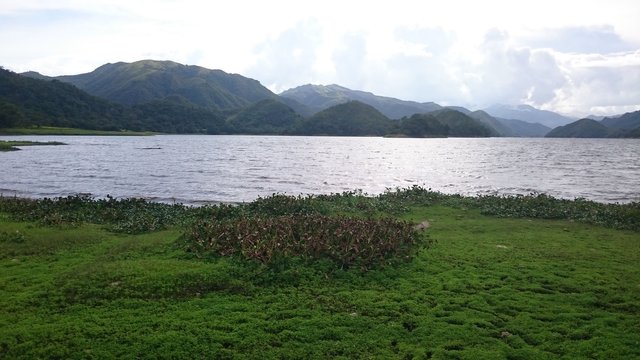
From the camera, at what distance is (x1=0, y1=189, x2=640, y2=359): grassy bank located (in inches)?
475

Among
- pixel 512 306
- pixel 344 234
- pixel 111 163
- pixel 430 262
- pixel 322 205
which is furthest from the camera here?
pixel 111 163

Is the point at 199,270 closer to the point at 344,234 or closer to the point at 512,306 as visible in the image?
the point at 344,234

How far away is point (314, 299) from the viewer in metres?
15.1

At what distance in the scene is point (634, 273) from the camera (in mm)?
18109

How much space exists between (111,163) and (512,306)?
85933mm

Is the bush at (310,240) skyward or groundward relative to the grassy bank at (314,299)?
skyward

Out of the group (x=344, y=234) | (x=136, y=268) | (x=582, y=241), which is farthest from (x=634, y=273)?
(x=136, y=268)

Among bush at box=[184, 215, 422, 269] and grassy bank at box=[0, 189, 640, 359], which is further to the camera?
bush at box=[184, 215, 422, 269]

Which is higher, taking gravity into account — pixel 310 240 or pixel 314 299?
pixel 310 240

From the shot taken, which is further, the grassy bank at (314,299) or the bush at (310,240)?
the bush at (310,240)

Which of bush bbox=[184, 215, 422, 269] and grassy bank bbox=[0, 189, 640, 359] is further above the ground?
bush bbox=[184, 215, 422, 269]

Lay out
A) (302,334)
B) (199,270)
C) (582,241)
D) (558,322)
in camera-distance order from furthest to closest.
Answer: (582,241)
(199,270)
(558,322)
(302,334)

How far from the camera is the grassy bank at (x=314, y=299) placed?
1205cm

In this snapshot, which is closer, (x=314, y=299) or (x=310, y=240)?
(x=314, y=299)
